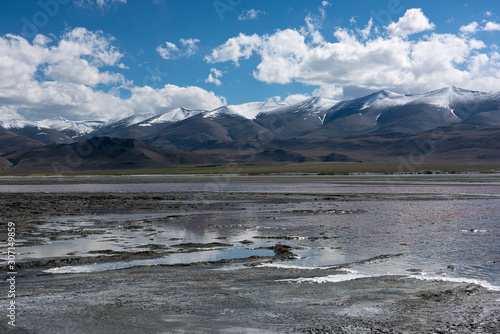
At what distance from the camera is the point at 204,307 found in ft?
33.6

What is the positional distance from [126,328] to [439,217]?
2432cm

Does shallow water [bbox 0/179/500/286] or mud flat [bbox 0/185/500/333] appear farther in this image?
shallow water [bbox 0/179/500/286]

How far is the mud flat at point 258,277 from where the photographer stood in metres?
9.25

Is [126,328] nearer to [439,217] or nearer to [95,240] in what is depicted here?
[95,240]

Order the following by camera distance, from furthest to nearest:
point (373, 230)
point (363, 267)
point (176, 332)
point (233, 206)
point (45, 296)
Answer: point (233, 206) < point (373, 230) < point (363, 267) < point (45, 296) < point (176, 332)

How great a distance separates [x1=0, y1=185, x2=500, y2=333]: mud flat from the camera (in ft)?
30.3

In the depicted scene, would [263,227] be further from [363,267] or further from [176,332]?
[176,332]

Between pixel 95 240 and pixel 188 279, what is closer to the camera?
pixel 188 279

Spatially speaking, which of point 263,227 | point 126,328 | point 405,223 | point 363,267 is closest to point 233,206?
point 263,227

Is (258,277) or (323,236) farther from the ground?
(258,277)

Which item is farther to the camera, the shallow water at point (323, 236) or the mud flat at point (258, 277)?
the shallow water at point (323, 236)

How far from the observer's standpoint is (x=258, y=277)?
13180 millimetres

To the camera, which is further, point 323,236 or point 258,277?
point 323,236

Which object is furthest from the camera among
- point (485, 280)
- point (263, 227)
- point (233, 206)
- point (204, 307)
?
point (233, 206)
